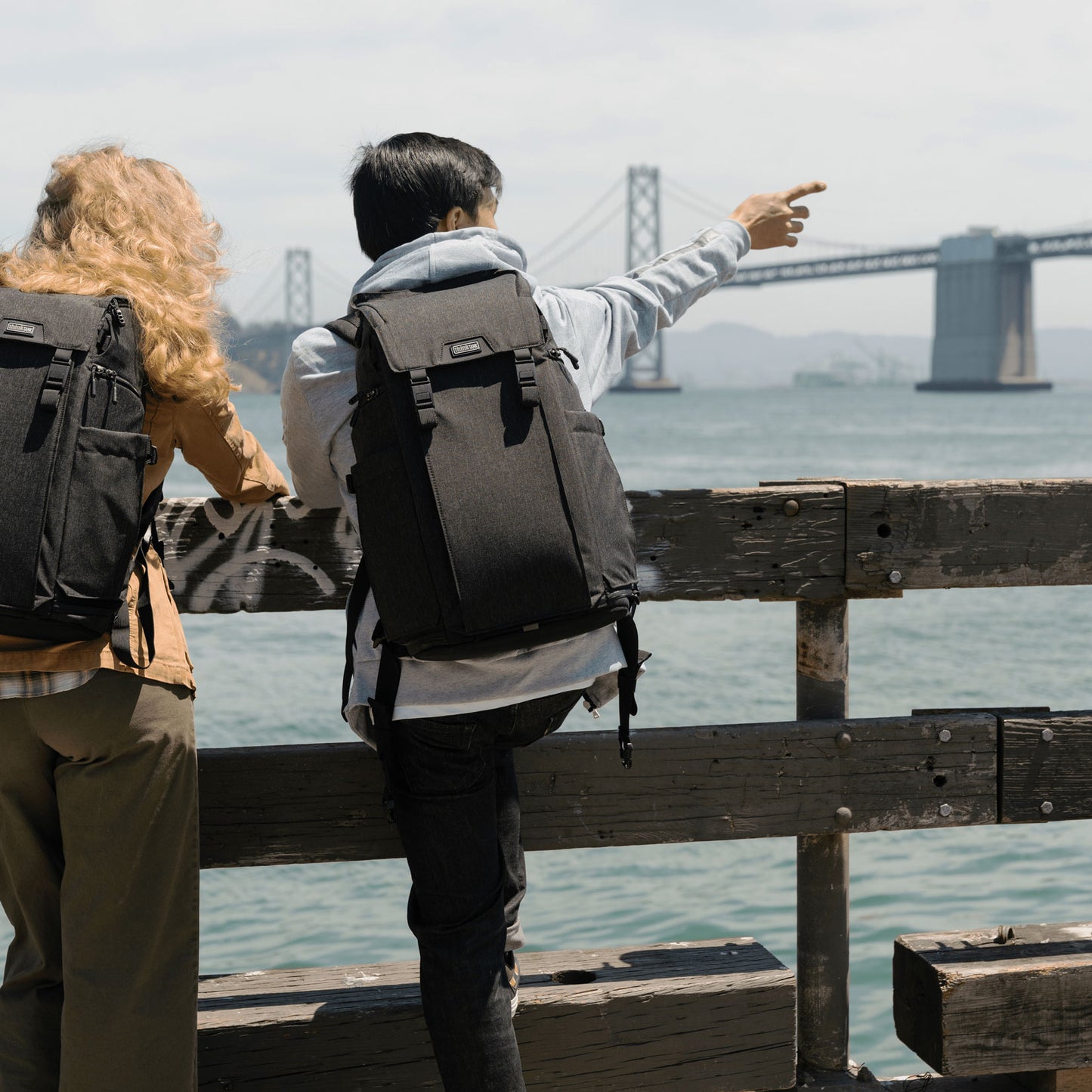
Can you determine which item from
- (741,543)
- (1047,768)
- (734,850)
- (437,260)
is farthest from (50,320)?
(734,850)

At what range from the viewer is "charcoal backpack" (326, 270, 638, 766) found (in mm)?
1408

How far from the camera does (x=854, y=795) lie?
6.22 ft

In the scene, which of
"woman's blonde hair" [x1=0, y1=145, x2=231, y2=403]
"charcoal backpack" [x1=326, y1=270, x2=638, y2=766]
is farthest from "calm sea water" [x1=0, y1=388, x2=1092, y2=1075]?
"woman's blonde hair" [x1=0, y1=145, x2=231, y2=403]

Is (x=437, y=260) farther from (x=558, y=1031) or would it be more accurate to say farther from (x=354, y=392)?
(x=558, y=1031)

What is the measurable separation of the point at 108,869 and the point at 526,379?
75 cm

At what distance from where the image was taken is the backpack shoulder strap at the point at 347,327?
1.50m

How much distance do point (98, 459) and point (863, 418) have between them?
64.8 m

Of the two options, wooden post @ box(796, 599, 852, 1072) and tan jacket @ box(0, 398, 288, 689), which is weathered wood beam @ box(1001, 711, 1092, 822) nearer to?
wooden post @ box(796, 599, 852, 1072)

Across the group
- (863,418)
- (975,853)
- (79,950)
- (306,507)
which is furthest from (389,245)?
(863,418)

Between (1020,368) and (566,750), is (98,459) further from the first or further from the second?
(1020,368)

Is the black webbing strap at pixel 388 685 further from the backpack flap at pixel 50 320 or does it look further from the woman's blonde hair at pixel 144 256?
the backpack flap at pixel 50 320

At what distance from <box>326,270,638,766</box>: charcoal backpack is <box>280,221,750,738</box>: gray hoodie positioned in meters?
0.05

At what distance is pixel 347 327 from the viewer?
1.51m

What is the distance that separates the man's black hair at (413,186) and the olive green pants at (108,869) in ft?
2.02
